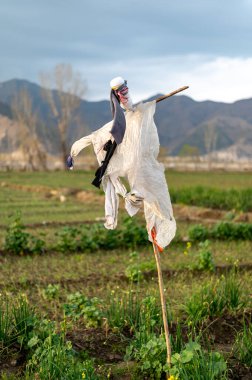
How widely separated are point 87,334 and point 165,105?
196682 millimetres

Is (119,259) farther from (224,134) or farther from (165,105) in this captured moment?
(165,105)

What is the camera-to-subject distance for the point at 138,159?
149 inches

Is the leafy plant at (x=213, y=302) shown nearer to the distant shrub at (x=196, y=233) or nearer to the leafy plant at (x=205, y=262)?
the leafy plant at (x=205, y=262)

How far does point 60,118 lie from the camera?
213ft

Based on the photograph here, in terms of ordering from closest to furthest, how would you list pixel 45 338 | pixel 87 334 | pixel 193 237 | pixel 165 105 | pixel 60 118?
pixel 45 338 < pixel 87 334 < pixel 193 237 < pixel 60 118 < pixel 165 105

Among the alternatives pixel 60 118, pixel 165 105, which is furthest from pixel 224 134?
pixel 60 118

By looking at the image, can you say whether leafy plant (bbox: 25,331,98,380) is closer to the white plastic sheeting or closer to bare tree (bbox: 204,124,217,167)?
the white plastic sheeting

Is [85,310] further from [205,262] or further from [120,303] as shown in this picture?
[205,262]

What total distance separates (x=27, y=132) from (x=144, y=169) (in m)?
61.4

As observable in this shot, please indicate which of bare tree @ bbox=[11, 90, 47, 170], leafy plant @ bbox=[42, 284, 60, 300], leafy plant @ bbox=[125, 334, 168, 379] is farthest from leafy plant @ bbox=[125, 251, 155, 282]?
bare tree @ bbox=[11, 90, 47, 170]

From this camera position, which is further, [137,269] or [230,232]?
[230,232]

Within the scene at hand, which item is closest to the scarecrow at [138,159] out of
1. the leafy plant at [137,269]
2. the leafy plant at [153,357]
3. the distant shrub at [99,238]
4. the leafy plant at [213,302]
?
the leafy plant at [153,357]

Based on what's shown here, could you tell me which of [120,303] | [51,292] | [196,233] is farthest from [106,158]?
[196,233]

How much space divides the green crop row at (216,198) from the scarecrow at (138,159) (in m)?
12.8
